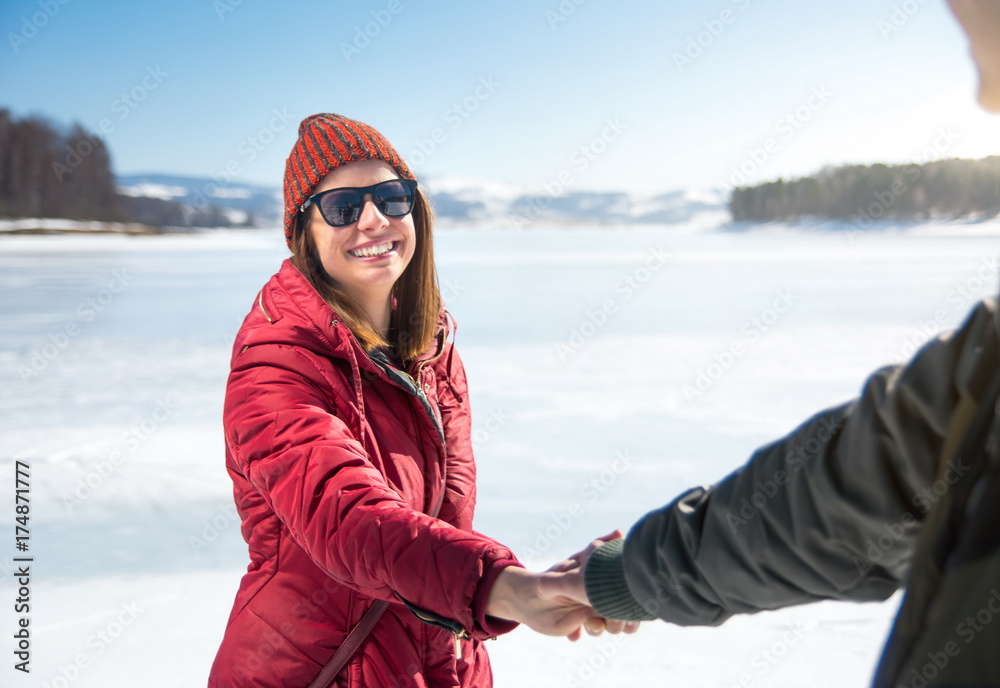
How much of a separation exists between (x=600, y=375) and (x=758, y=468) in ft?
18.5

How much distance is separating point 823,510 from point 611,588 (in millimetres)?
409

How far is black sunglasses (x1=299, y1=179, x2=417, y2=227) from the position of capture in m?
1.74

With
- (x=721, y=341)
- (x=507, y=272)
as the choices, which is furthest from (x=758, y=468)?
(x=507, y=272)

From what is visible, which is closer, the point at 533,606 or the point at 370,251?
the point at 533,606

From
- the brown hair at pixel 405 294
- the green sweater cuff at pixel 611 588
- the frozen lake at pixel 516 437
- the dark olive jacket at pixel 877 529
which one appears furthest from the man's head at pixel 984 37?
the frozen lake at pixel 516 437

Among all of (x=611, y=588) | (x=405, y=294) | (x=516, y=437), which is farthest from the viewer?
(x=516, y=437)

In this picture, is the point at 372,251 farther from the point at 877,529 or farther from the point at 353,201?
the point at 877,529

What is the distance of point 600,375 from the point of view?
6438 millimetres

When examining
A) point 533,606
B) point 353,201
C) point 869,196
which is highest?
point 869,196

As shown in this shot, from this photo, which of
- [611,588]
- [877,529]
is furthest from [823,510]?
[611,588]

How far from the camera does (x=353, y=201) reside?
1761 millimetres

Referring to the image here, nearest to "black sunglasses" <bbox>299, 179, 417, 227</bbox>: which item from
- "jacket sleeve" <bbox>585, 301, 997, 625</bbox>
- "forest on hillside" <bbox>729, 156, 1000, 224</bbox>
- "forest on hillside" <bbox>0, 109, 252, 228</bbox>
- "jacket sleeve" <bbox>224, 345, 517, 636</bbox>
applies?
"jacket sleeve" <bbox>224, 345, 517, 636</bbox>

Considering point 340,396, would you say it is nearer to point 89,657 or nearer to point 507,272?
point 89,657

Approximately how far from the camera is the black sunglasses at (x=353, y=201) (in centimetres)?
174
